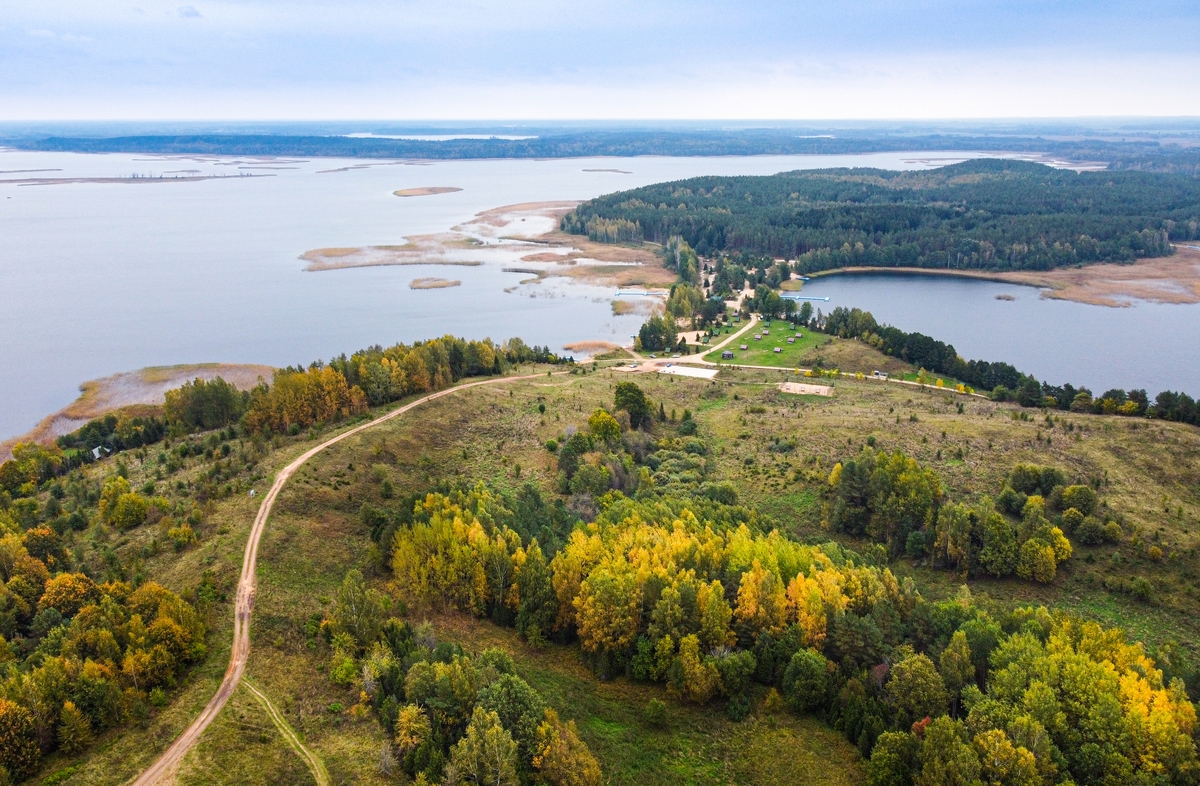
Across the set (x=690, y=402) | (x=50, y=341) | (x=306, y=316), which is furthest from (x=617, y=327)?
(x=50, y=341)

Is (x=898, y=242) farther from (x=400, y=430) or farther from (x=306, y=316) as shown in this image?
(x=400, y=430)

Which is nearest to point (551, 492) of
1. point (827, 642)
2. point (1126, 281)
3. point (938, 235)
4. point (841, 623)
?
point (827, 642)

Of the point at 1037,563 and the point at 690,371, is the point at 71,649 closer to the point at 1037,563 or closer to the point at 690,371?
the point at 1037,563

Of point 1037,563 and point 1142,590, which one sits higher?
point 1037,563

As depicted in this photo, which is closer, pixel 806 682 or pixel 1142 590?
pixel 806 682

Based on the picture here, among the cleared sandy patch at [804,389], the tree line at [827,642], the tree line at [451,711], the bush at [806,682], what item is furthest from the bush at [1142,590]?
the cleared sandy patch at [804,389]

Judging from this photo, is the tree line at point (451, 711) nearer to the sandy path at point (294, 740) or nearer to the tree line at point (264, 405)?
the sandy path at point (294, 740)

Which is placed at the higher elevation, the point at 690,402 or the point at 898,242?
the point at 898,242
